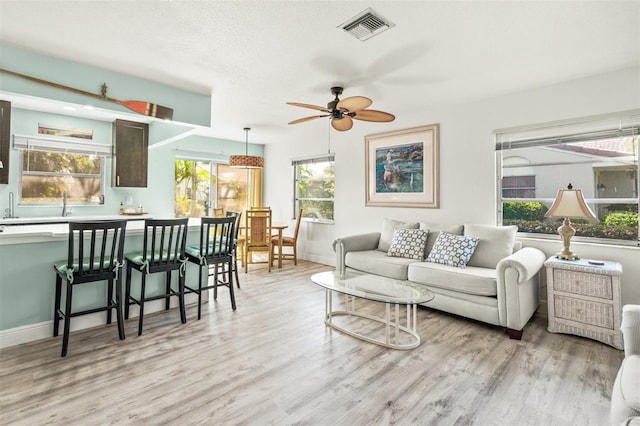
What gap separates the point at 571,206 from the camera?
9.89 ft

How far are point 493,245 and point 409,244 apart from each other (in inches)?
36.6

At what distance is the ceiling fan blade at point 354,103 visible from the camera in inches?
119

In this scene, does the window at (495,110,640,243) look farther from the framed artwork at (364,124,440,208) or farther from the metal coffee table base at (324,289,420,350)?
the metal coffee table base at (324,289,420,350)

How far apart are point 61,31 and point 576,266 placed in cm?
466

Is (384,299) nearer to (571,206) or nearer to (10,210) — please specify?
(571,206)

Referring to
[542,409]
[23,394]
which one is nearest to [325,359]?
[542,409]

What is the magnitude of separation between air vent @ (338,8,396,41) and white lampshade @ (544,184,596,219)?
227cm

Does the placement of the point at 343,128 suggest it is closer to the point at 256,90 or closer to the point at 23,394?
the point at 256,90

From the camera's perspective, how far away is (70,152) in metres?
5.02

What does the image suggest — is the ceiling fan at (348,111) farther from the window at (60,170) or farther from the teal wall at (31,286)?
the window at (60,170)

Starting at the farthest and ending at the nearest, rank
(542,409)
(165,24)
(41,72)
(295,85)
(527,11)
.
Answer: (295,85) < (41,72) < (165,24) < (527,11) < (542,409)

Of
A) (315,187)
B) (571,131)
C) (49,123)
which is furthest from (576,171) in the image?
(49,123)

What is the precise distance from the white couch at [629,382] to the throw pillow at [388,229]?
2755 mm

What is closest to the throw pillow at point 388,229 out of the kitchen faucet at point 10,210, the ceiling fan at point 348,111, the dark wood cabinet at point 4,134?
the ceiling fan at point 348,111
